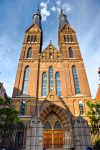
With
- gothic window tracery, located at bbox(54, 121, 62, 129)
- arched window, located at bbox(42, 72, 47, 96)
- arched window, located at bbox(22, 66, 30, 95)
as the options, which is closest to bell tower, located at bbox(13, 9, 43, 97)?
arched window, located at bbox(22, 66, 30, 95)

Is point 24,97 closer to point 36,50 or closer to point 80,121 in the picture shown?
point 36,50

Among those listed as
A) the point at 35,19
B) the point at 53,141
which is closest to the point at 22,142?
the point at 53,141

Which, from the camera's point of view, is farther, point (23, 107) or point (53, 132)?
point (23, 107)

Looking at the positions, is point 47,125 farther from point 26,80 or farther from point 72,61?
point 72,61

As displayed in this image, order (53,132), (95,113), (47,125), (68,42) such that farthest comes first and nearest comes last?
(68,42), (47,125), (53,132), (95,113)

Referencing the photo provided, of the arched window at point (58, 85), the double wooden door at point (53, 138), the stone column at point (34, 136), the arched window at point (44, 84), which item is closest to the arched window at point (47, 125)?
the double wooden door at point (53, 138)

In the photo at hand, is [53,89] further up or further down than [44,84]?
further down

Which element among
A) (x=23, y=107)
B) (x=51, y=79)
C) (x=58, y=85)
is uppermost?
(x=51, y=79)

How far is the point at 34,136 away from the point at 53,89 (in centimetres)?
1435

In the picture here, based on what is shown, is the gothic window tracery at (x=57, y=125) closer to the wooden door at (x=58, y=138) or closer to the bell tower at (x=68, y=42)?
the wooden door at (x=58, y=138)

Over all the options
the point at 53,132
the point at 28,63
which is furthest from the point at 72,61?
the point at 53,132

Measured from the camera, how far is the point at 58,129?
19.1 m

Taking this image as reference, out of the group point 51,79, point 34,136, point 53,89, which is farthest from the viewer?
point 51,79

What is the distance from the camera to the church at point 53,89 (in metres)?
18.8
